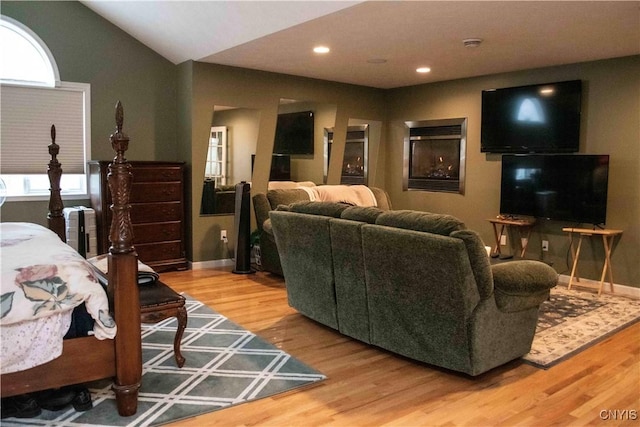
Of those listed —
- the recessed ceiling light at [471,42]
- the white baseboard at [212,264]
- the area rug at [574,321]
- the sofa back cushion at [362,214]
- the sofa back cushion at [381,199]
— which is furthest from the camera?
the sofa back cushion at [381,199]

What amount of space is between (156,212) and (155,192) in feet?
0.74

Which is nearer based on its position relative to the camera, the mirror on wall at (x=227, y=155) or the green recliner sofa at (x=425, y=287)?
the green recliner sofa at (x=425, y=287)

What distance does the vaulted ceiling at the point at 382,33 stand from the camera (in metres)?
3.81

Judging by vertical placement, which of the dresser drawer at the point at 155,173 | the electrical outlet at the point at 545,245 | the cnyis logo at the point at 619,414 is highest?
the dresser drawer at the point at 155,173

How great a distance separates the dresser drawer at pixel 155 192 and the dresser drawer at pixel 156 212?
0.18ft

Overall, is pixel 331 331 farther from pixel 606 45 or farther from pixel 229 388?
pixel 606 45

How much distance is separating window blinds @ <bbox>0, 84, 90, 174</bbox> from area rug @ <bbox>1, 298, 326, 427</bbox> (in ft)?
8.73

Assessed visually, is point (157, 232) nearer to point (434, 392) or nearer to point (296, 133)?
point (296, 133)

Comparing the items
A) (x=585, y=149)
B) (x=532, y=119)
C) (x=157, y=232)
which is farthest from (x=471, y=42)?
(x=157, y=232)

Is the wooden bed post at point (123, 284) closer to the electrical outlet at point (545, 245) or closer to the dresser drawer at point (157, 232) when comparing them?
the dresser drawer at point (157, 232)

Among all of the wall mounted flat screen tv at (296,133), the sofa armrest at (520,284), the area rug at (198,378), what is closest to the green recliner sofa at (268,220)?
the wall mounted flat screen tv at (296,133)

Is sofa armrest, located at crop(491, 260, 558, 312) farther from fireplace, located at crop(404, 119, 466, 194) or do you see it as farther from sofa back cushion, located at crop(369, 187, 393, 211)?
fireplace, located at crop(404, 119, 466, 194)

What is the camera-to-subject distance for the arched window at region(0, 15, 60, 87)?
17.5 feet

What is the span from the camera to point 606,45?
474 cm
